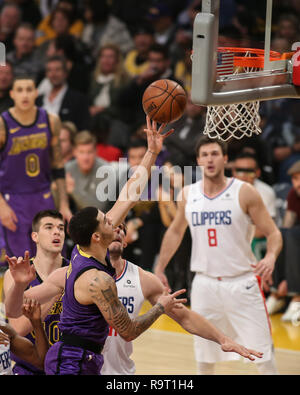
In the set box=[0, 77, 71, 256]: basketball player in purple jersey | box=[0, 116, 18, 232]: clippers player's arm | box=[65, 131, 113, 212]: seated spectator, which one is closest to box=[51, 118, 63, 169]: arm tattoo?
box=[0, 77, 71, 256]: basketball player in purple jersey

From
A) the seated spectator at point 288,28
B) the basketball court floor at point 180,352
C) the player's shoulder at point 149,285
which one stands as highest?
the seated spectator at point 288,28

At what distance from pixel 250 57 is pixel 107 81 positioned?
6.46m

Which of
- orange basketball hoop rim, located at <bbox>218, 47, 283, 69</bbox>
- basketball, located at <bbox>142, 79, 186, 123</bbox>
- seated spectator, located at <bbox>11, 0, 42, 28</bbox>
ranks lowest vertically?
basketball, located at <bbox>142, 79, 186, 123</bbox>

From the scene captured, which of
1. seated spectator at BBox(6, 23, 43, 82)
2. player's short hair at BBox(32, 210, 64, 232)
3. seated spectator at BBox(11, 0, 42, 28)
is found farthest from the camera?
seated spectator at BBox(11, 0, 42, 28)

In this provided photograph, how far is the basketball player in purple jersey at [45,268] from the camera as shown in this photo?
5.55 m

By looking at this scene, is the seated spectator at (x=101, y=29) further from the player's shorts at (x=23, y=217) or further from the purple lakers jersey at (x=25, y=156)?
the player's shorts at (x=23, y=217)

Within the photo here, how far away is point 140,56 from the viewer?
12.2 metres

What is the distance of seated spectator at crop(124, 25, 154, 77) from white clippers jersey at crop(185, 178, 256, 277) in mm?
5252

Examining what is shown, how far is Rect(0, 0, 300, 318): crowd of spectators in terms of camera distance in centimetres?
983

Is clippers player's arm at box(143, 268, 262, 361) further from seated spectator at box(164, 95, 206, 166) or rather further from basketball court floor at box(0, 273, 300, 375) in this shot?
seated spectator at box(164, 95, 206, 166)

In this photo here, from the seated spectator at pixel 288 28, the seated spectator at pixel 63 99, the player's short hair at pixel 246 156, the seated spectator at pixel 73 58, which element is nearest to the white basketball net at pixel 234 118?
the player's short hair at pixel 246 156

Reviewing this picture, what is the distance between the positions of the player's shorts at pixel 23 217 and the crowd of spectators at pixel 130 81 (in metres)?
1.46

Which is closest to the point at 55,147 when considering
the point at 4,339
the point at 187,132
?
the point at 187,132

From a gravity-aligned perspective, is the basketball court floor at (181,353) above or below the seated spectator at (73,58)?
below
